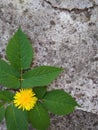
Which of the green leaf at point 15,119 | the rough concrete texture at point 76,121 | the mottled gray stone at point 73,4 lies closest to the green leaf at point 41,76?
the green leaf at point 15,119

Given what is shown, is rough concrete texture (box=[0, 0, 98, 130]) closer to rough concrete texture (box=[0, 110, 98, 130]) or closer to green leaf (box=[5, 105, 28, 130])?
rough concrete texture (box=[0, 110, 98, 130])

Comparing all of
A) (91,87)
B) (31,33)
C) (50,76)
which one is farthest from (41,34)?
(91,87)

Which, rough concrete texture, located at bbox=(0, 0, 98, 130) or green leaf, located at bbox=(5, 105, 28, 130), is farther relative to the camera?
rough concrete texture, located at bbox=(0, 0, 98, 130)

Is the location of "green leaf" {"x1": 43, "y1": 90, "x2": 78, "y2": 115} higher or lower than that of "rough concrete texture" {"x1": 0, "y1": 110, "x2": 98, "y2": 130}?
higher

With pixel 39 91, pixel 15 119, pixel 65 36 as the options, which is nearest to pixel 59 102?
pixel 39 91

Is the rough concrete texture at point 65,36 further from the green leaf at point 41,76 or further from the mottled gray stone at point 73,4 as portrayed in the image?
the green leaf at point 41,76

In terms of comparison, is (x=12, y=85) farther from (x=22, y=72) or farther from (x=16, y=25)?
(x=16, y=25)

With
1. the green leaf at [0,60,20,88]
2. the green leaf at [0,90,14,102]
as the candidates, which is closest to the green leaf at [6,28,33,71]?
the green leaf at [0,60,20,88]
